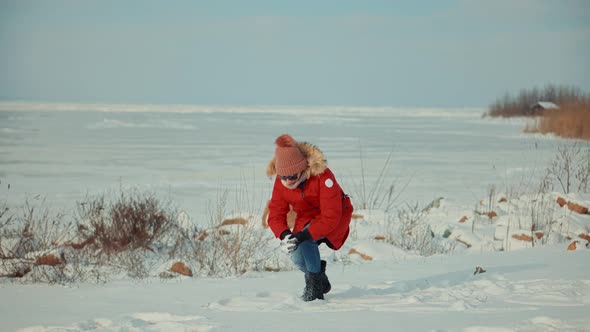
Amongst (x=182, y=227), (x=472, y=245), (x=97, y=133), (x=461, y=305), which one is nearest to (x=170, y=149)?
(x=97, y=133)

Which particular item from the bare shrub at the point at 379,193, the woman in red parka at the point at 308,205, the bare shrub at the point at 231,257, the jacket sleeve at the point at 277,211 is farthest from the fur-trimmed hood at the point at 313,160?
the bare shrub at the point at 379,193

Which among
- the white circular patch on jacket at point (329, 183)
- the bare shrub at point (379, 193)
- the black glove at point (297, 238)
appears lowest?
the bare shrub at point (379, 193)

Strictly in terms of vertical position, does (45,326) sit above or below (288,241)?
below

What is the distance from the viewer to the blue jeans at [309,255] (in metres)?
3.89

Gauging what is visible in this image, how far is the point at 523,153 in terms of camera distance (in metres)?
16.8

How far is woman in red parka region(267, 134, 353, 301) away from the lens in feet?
12.3

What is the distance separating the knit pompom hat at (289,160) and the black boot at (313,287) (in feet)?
2.25

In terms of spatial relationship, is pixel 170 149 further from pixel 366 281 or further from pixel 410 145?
pixel 366 281

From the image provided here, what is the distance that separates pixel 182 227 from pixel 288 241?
3.54 m

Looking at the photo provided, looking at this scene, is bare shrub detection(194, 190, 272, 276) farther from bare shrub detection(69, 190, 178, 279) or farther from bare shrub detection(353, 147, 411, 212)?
bare shrub detection(353, 147, 411, 212)

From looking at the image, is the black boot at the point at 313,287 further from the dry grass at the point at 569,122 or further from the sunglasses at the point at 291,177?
the dry grass at the point at 569,122

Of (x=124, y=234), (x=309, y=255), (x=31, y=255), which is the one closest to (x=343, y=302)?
(x=309, y=255)

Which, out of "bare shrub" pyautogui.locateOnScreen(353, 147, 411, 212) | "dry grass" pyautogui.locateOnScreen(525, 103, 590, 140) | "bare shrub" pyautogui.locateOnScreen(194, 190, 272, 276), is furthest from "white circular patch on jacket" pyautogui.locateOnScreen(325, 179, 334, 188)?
"dry grass" pyautogui.locateOnScreen(525, 103, 590, 140)

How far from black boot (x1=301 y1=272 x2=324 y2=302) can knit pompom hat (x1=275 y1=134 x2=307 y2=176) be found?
0.69m
